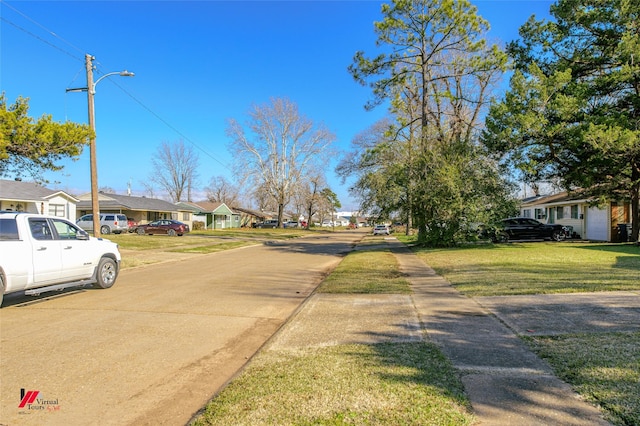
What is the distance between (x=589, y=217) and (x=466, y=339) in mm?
27445

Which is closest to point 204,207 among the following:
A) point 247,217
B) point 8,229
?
point 247,217

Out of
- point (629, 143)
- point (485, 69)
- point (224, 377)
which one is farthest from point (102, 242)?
point (485, 69)

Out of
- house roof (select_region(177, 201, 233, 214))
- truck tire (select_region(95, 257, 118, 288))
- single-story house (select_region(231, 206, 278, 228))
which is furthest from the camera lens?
single-story house (select_region(231, 206, 278, 228))

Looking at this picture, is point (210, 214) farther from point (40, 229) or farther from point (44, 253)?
point (44, 253)

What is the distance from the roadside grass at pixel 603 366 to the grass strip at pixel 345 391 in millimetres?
1105

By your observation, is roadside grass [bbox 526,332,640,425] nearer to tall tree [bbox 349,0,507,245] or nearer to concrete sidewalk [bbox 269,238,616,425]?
concrete sidewalk [bbox 269,238,616,425]

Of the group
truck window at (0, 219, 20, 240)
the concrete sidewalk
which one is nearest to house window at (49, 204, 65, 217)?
truck window at (0, 219, 20, 240)

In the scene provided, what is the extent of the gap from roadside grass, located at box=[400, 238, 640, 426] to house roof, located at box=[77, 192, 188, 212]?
3932 centimetres

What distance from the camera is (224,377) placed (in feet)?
14.7

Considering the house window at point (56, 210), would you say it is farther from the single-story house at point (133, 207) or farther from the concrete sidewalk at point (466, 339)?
the concrete sidewalk at point (466, 339)

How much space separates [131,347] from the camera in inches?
213

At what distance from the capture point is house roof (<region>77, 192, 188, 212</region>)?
147 ft

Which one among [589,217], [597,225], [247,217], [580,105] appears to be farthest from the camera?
[247,217]

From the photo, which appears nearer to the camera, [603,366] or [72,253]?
[603,366]
